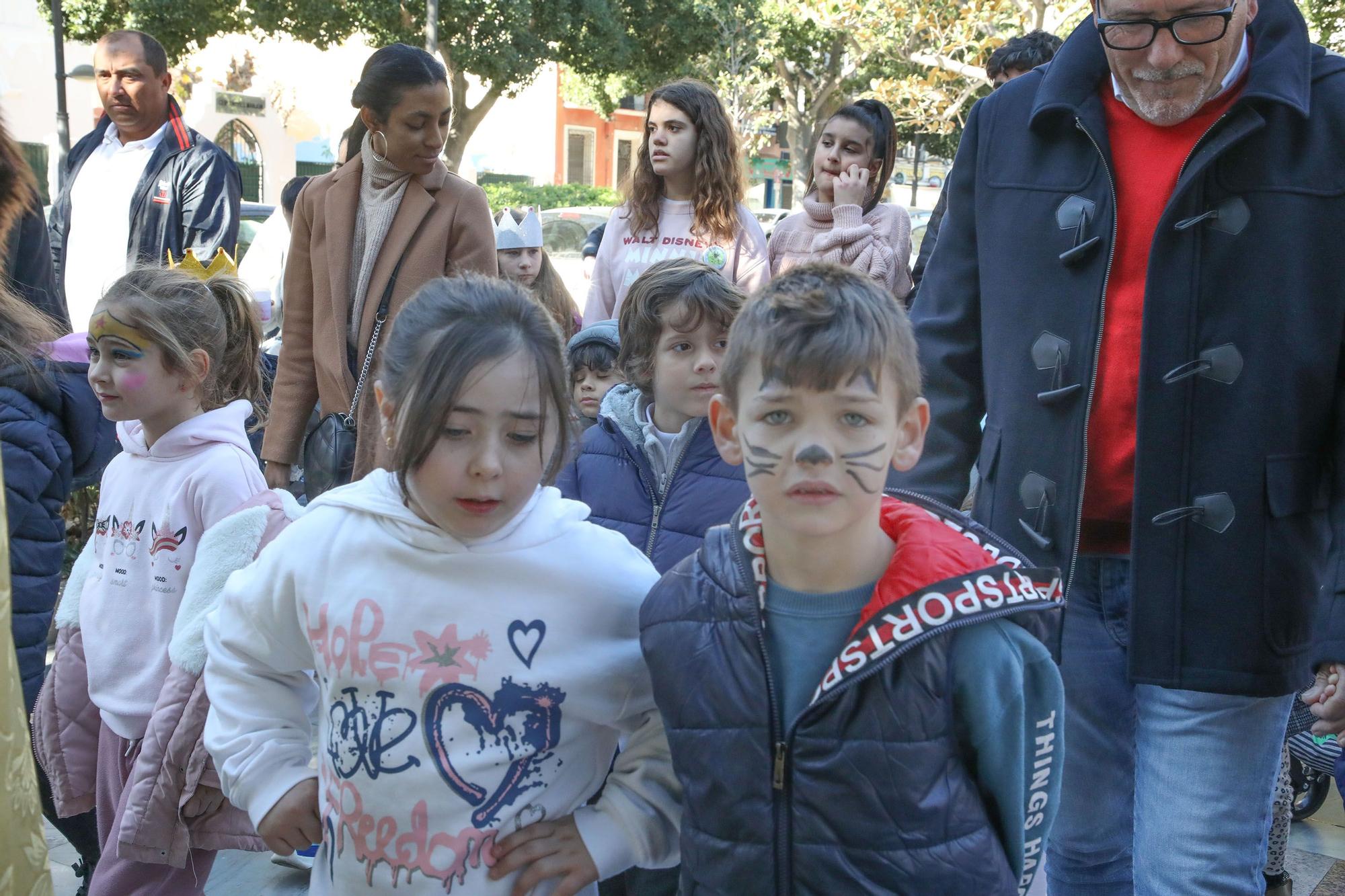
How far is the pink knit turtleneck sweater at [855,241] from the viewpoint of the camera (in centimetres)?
441

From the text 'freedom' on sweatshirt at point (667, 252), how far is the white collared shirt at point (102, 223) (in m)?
1.77

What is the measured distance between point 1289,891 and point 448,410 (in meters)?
2.75

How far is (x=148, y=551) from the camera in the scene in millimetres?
2721

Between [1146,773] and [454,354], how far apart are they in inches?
58.1

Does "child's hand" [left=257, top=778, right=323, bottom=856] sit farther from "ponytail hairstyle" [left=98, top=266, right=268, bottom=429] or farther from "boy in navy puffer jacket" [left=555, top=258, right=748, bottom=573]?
"ponytail hairstyle" [left=98, top=266, right=268, bottom=429]

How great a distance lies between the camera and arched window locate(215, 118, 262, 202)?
2862 cm

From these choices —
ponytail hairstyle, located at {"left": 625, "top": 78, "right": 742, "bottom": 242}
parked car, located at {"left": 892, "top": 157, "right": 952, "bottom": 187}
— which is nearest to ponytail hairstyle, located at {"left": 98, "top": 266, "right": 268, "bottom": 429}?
ponytail hairstyle, located at {"left": 625, "top": 78, "right": 742, "bottom": 242}

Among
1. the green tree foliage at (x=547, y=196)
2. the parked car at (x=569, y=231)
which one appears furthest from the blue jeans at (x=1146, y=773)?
the green tree foliage at (x=547, y=196)

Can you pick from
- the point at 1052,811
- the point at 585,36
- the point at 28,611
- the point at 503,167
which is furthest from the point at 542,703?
the point at 503,167

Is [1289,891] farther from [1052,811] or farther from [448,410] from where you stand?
[448,410]

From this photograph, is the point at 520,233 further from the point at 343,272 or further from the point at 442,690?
the point at 442,690

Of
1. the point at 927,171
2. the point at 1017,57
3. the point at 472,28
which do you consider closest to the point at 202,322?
the point at 1017,57

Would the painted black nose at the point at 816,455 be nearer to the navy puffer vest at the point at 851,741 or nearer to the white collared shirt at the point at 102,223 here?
the navy puffer vest at the point at 851,741

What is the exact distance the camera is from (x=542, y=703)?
180 centimetres
